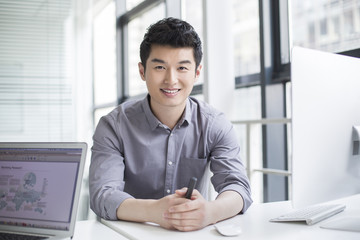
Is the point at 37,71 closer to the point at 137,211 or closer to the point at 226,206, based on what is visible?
the point at 137,211

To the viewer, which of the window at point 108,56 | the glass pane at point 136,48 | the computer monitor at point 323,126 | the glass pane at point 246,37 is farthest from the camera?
the glass pane at point 136,48

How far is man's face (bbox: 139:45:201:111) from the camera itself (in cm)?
130

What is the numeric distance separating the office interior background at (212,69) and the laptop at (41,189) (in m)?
1.30

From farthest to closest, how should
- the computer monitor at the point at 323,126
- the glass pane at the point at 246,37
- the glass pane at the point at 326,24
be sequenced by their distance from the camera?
1. the glass pane at the point at 246,37
2. the glass pane at the point at 326,24
3. the computer monitor at the point at 323,126

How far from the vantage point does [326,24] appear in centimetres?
193

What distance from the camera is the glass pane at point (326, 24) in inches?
70.5

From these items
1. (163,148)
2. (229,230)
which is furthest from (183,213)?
(163,148)

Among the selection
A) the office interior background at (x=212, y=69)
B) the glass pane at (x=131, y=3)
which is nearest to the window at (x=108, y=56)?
the glass pane at (x=131, y=3)

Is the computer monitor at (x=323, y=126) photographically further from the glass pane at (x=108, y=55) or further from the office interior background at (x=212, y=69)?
the glass pane at (x=108, y=55)

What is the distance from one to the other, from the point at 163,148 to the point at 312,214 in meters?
0.59

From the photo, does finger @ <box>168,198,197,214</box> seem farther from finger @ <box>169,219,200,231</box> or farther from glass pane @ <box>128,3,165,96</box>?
glass pane @ <box>128,3,165,96</box>

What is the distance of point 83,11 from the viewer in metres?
2.50

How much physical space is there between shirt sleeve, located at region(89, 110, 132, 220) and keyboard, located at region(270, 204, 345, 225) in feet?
1.46

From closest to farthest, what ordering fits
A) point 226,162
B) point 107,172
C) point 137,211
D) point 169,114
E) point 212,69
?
point 137,211
point 107,172
point 226,162
point 169,114
point 212,69
